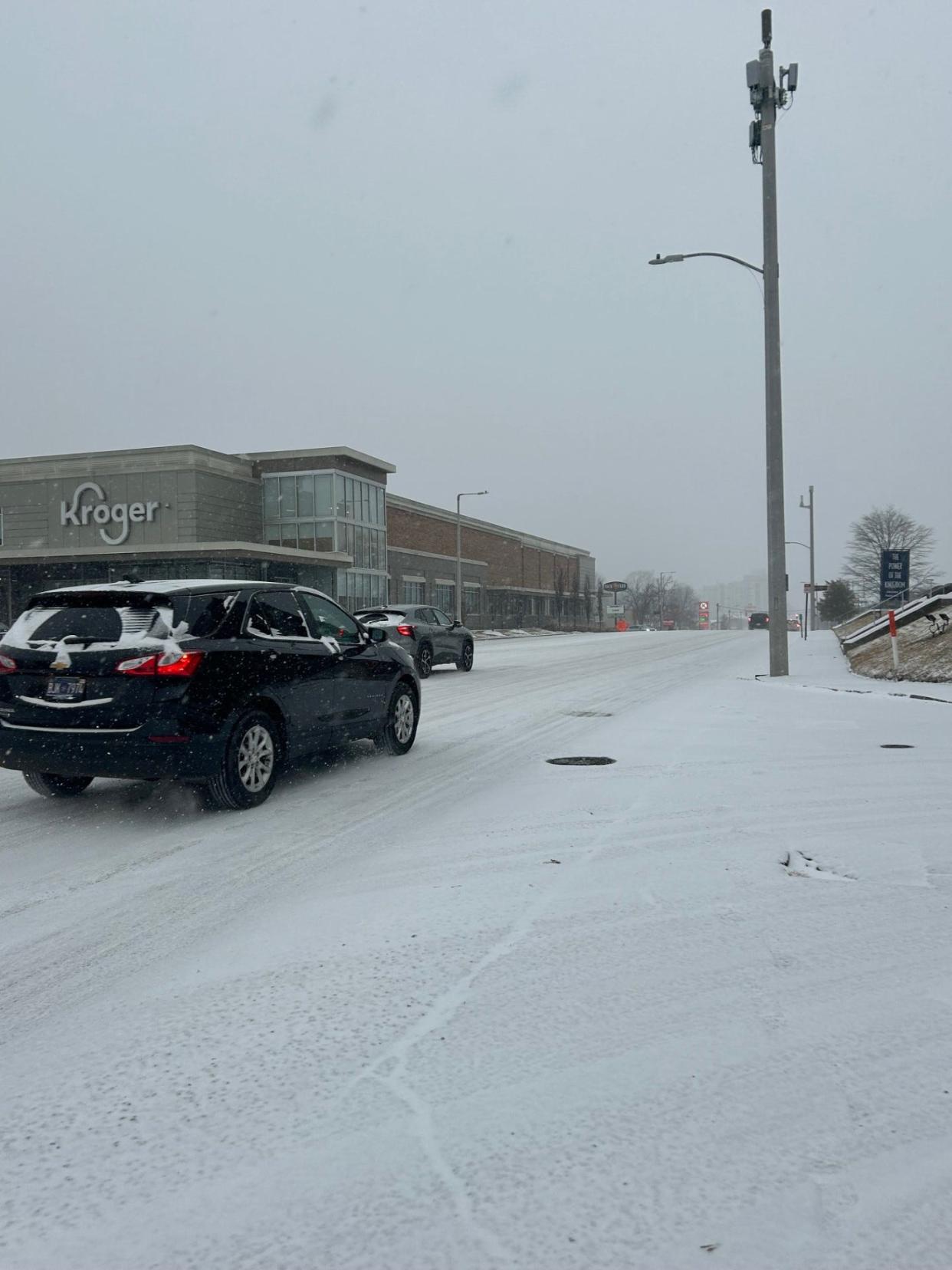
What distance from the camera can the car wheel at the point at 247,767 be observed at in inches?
255

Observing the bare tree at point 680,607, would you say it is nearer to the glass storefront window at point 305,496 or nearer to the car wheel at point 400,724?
the glass storefront window at point 305,496

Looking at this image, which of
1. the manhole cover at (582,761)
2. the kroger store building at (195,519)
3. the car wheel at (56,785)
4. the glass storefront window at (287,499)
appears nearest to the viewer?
the car wheel at (56,785)

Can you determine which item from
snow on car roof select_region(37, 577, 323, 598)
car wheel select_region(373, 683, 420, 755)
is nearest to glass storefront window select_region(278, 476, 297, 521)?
car wheel select_region(373, 683, 420, 755)

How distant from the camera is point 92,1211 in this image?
2232 millimetres

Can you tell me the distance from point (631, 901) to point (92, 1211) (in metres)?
2.81

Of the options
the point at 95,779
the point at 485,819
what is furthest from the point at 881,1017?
the point at 95,779

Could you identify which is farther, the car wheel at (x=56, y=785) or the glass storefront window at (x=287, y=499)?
the glass storefront window at (x=287, y=499)

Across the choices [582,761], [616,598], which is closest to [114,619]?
[582,761]

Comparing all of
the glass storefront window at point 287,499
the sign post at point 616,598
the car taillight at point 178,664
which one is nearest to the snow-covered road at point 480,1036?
the car taillight at point 178,664

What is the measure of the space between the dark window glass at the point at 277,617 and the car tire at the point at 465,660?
13.9 m

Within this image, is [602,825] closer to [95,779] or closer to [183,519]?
[95,779]

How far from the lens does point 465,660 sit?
2194 centimetres

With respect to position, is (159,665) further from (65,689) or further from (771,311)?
(771,311)

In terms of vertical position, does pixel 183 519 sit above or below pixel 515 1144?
above
